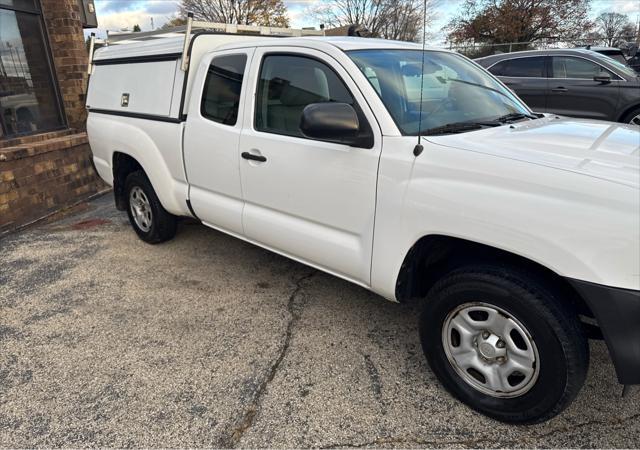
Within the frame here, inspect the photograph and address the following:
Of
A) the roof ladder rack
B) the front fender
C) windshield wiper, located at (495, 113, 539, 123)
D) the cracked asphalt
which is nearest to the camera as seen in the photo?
the front fender

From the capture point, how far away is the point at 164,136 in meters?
4.04

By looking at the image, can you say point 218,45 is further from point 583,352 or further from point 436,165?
point 583,352

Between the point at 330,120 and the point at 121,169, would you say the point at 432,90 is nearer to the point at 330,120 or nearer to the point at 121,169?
the point at 330,120

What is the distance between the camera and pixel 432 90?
9.63 feet

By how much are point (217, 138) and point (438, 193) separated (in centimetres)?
191

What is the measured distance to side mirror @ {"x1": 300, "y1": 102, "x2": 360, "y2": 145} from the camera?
2.49 meters

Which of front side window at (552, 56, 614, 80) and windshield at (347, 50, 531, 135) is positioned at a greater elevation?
windshield at (347, 50, 531, 135)

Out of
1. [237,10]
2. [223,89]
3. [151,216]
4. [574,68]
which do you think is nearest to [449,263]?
[223,89]

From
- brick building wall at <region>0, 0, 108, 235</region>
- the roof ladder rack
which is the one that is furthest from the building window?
the roof ladder rack

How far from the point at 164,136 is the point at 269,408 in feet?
8.44

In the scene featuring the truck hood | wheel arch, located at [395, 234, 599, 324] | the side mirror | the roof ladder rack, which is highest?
the roof ladder rack

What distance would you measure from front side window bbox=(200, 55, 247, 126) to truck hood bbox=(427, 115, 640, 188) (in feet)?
5.30

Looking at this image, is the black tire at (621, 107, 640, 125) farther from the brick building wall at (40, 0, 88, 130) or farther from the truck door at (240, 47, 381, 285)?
the brick building wall at (40, 0, 88, 130)

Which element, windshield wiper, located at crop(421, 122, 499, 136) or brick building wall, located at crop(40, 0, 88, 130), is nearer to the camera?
windshield wiper, located at crop(421, 122, 499, 136)
